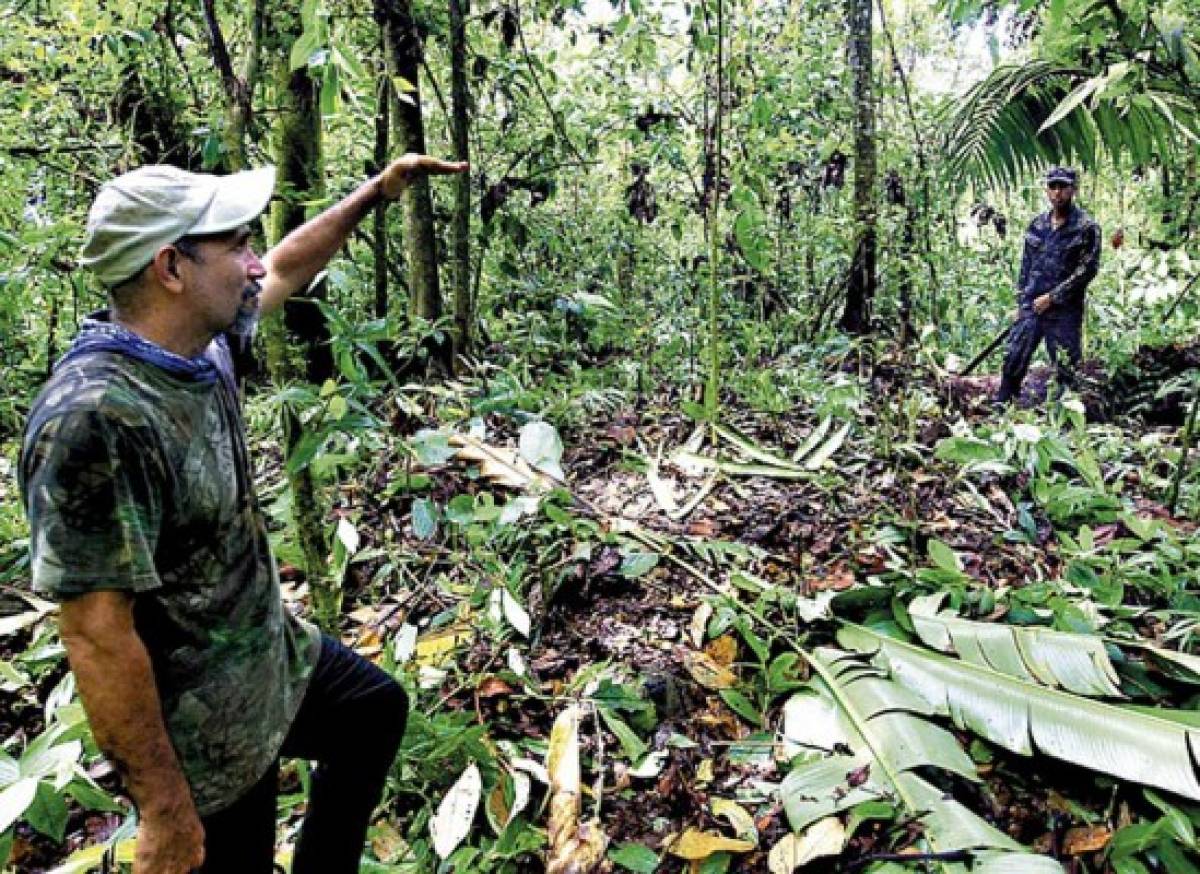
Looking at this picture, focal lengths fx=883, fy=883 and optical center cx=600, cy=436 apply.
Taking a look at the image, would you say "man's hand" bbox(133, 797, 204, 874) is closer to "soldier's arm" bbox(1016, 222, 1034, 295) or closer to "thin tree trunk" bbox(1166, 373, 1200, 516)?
"thin tree trunk" bbox(1166, 373, 1200, 516)

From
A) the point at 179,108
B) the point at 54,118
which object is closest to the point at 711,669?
the point at 179,108

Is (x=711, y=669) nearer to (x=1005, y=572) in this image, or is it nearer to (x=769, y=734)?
(x=769, y=734)

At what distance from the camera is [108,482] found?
138cm

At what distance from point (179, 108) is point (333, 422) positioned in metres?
3.75

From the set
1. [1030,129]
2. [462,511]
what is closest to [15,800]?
[462,511]

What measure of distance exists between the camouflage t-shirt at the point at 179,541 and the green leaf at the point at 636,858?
0.81m

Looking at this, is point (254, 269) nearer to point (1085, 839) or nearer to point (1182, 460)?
point (1085, 839)

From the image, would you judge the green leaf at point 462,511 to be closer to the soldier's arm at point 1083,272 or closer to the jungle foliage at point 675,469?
the jungle foliage at point 675,469

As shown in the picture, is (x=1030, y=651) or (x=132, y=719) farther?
(x=1030, y=651)

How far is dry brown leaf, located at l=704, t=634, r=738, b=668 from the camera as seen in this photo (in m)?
2.65

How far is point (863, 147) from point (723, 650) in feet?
13.5

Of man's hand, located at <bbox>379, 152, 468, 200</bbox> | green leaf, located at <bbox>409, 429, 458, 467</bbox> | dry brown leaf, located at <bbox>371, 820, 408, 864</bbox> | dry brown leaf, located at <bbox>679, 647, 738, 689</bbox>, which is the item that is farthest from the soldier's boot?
dry brown leaf, located at <bbox>371, 820, 408, 864</bbox>

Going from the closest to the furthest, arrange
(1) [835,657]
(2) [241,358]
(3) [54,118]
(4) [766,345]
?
(2) [241,358] → (1) [835,657] → (3) [54,118] → (4) [766,345]

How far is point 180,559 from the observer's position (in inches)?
62.1
